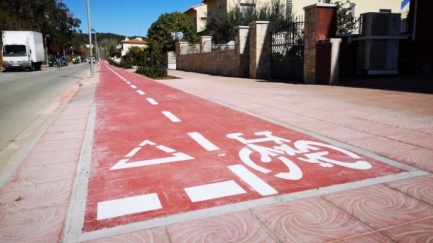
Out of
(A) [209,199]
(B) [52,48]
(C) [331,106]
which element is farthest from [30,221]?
(B) [52,48]

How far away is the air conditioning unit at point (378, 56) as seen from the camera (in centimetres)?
1496

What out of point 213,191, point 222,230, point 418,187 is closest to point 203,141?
point 213,191

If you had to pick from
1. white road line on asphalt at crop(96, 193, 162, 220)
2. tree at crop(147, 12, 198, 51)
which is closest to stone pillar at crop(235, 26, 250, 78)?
white road line on asphalt at crop(96, 193, 162, 220)

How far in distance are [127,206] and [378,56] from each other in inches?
603

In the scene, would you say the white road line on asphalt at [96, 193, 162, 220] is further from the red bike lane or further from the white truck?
the white truck

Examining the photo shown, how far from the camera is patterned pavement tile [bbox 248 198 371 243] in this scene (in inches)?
96.7

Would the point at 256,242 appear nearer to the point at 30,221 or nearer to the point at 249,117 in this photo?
the point at 30,221

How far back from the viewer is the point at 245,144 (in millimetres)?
4891

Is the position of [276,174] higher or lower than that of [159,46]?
lower

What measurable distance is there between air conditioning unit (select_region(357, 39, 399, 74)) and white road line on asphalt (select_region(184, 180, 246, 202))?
45.5ft

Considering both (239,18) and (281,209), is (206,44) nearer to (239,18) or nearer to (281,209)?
(239,18)

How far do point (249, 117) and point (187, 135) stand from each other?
1897 mm

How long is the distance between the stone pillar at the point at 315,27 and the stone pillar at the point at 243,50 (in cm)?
568

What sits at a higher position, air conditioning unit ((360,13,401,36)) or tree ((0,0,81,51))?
tree ((0,0,81,51))
